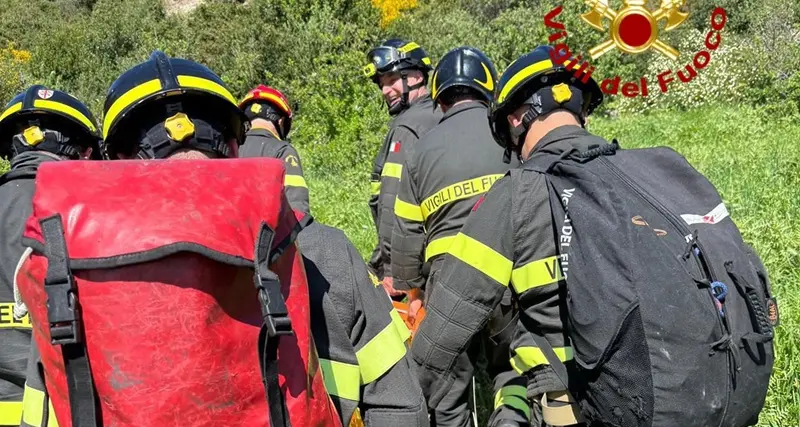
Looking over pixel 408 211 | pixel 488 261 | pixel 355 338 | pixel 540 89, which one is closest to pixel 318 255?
pixel 355 338

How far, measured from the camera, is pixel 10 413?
2766 millimetres

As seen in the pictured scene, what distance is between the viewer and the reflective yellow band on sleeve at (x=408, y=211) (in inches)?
195

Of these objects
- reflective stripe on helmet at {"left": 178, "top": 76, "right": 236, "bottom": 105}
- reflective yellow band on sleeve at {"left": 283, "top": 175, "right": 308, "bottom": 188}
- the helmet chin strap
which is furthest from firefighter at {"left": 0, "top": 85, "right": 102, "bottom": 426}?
the helmet chin strap

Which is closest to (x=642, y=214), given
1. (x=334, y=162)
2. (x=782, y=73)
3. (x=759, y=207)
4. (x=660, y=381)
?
(x=660, y=381)

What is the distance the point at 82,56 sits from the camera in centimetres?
3681

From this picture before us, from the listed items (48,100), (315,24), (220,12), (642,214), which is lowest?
(642,214)

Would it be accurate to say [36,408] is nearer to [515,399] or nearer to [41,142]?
[41,142]

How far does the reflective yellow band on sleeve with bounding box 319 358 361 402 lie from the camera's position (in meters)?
1.96

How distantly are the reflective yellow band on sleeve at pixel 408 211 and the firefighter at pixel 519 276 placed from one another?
2.01 m

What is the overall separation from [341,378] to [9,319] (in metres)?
1.37

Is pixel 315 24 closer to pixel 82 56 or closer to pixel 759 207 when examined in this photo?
pixel 82 56

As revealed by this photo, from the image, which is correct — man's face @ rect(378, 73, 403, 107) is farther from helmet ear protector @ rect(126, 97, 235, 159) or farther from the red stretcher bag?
the red stretcher bag

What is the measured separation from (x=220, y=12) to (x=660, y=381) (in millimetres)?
40580

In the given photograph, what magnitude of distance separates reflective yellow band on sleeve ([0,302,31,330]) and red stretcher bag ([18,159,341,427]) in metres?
1.26
